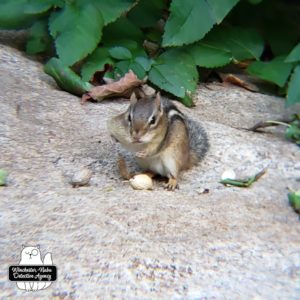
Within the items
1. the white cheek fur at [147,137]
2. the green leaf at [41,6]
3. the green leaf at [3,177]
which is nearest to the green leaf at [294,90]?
the white cheek fur at [147,137]

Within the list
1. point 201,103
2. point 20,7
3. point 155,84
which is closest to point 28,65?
point 20,7

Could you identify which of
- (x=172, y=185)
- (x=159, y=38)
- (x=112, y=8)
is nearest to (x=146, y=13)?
(x=159, y=38)

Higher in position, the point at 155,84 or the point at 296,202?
the point at 296,202

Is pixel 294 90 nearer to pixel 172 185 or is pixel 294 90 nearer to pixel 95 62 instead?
pixel 172 185

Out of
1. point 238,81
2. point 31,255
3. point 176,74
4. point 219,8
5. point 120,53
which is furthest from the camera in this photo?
point 238,81

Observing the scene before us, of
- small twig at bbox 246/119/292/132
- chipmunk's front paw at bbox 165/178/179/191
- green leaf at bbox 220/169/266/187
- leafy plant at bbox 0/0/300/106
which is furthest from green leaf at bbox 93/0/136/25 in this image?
green leaf at bbox 220/169/266/187

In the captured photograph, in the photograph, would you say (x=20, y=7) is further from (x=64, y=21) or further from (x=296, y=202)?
(x=296, y=202)
